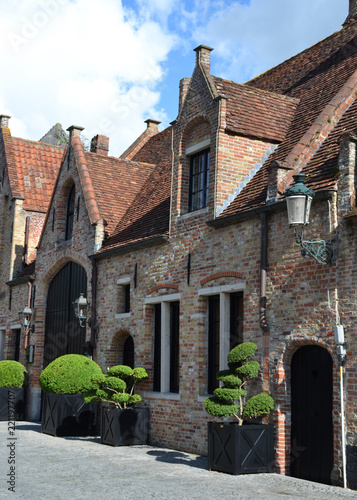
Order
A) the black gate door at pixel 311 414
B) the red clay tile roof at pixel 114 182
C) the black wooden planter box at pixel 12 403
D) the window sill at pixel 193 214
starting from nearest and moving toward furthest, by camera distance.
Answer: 1. the black gate door at pixel 311 414
2. the window sill at pixel 193 214
3. the red clay tile roof at pixel 114 182
4. the black wooden planter box at pixel 12 403

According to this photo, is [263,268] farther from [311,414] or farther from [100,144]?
[100,144]

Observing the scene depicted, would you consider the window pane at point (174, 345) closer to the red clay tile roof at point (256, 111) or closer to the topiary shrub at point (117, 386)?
the topiary shrub at point (117, 386)

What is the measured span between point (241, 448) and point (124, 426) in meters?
4.33

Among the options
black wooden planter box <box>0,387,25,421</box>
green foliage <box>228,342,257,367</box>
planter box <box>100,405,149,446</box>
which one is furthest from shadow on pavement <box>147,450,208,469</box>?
black wooden planter box <box>0,387,25,421</box>

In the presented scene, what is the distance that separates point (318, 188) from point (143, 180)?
34.2 feet

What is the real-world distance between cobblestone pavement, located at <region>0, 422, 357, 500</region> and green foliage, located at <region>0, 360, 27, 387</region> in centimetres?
667

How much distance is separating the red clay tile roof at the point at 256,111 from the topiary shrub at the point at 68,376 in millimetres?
6489

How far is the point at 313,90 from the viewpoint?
48.5ft

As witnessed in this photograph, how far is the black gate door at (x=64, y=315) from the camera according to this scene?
18.3 meters

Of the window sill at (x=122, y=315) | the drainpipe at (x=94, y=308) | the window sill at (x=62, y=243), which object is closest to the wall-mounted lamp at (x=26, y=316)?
the window sill at (x=62, y=243)

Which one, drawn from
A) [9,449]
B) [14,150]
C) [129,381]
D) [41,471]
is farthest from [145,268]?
[14,150]

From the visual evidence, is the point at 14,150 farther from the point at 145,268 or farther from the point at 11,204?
the point at 145,268

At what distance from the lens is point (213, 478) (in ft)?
32.3

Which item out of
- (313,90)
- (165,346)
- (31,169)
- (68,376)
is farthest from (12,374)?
(313,90)
